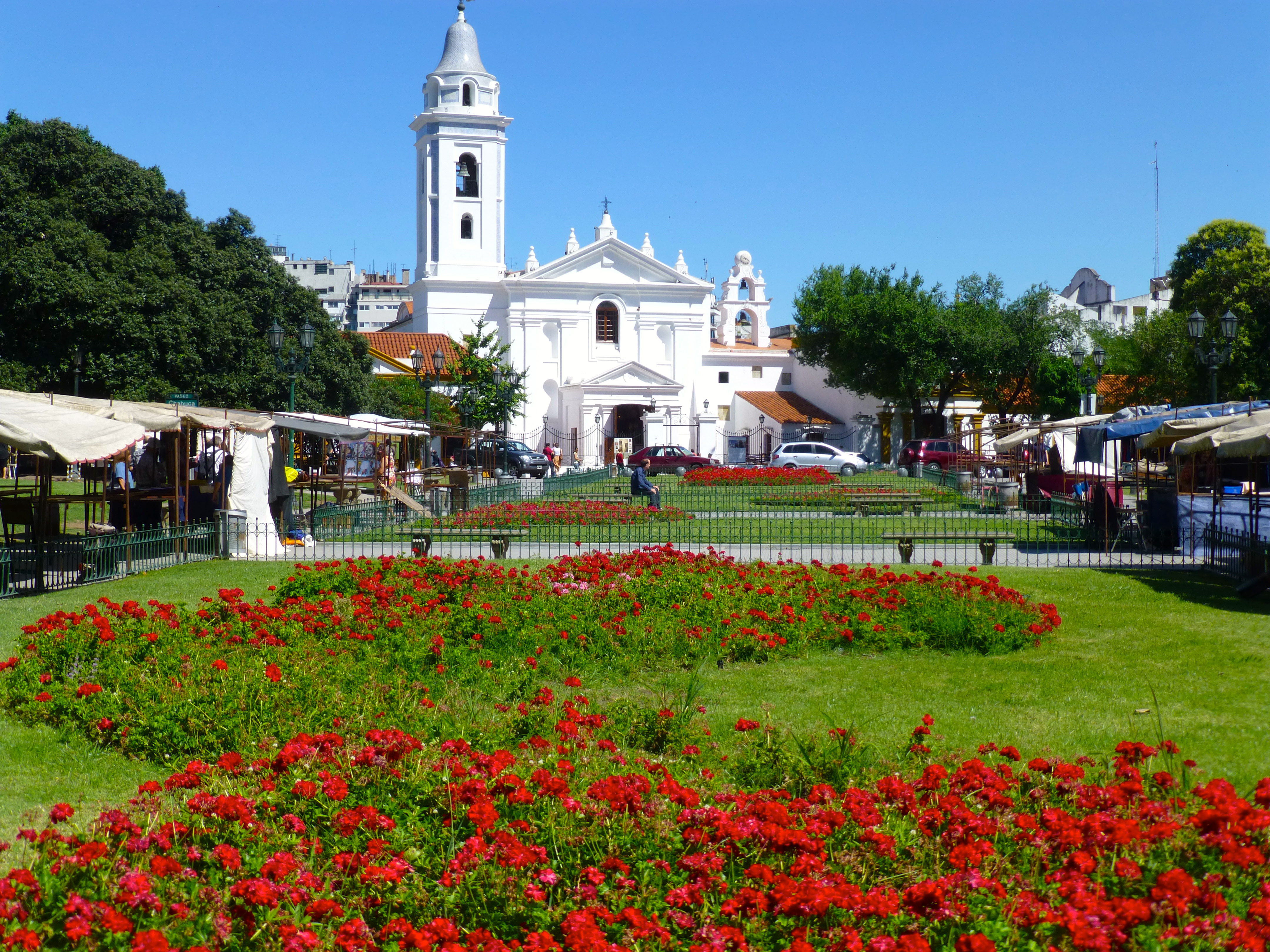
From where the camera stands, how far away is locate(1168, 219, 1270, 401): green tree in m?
35.8

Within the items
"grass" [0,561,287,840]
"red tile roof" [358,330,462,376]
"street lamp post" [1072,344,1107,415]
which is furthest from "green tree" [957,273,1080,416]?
"grass" [0,561,287,840]

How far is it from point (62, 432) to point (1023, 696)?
29.2ft

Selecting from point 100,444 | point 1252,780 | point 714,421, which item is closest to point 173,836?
point 1252,780

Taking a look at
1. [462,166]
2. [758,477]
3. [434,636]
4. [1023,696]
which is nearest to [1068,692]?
[1023,696]

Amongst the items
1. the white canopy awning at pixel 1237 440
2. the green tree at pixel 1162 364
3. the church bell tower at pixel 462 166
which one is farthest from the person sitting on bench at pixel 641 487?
the church bell tower at pixel 462 166

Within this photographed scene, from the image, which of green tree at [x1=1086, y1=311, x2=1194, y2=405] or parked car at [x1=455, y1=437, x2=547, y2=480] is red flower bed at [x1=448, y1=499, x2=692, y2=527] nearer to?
parked car at [x1=455, y1=437, x2=547, y2=480]

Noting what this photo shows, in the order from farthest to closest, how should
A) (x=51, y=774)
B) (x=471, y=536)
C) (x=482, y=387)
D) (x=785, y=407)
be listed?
(x=785, y=407)
(x=482, y=387)
(x=471, y=536)
(x=51, y=774)

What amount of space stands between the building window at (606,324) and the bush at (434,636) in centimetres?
4762

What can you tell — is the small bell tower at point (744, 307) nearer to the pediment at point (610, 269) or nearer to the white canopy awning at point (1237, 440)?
the pediment at point (610, 269)

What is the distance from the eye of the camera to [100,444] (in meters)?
10.9

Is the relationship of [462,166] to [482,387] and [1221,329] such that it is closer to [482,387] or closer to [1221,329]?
[482,387]

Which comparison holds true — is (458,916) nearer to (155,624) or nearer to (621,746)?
(621,746)

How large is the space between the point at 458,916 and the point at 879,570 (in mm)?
9491

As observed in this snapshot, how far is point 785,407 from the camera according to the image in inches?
2330
